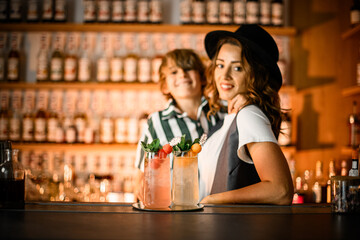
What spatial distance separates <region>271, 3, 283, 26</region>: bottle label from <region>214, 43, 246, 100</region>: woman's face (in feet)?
5.80

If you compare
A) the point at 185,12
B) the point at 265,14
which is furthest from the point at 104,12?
the point at 265,14

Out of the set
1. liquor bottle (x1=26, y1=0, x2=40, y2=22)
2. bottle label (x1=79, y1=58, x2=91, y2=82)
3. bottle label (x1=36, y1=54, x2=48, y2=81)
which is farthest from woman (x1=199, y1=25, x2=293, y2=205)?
liquor bottle (x1=26, y1=0, x2=40, y2=22)

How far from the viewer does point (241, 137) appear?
132 cm

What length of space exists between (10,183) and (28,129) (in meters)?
2.10

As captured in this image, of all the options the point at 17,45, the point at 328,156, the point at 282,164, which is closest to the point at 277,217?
the point at 282,164

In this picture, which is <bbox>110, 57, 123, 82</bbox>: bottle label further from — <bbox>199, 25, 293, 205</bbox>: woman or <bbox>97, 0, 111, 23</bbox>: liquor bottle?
<bbox>199, 25, 293, 205</bbox>: woman

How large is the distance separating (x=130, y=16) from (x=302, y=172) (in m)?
1.80

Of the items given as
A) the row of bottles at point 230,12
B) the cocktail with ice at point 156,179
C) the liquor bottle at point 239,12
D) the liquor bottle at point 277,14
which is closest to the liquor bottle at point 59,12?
the row of bottles at point 230,12

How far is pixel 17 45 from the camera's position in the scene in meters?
3.38

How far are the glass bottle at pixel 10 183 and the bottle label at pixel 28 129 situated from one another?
2071 mm

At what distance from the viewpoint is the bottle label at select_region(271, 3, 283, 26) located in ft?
10.5

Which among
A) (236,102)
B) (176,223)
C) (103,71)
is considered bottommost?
(176,223)

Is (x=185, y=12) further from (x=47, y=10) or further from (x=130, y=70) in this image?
(x=47, y=10)

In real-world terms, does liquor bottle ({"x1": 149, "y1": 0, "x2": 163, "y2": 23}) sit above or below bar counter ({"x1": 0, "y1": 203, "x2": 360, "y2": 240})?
above
